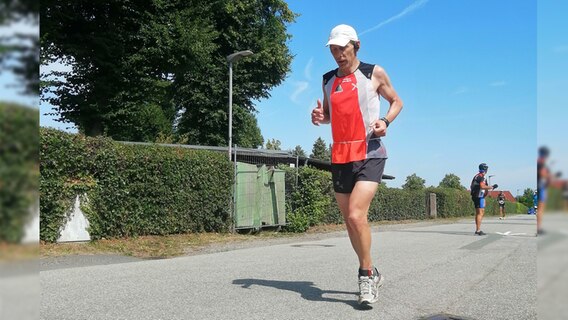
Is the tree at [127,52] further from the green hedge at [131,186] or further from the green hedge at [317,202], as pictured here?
the green hedge at [317,202]

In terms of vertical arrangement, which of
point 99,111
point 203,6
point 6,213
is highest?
point 203,6

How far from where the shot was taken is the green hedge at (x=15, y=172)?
35.6 inches

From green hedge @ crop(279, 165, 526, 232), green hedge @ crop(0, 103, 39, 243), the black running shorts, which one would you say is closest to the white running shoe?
the black running shorts

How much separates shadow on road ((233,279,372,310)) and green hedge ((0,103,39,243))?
3.44m

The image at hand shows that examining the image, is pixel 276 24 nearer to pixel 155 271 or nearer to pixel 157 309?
pixel 155 271

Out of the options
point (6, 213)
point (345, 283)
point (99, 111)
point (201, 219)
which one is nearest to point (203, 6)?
point (99, 111)

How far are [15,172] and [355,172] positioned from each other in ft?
11.2

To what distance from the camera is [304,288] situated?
497 cm

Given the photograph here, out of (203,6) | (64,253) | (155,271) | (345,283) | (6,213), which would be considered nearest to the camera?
(6,213)

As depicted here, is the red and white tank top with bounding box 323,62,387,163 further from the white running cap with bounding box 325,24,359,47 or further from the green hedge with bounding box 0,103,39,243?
the green hedge with bounding box 0,103,39,243

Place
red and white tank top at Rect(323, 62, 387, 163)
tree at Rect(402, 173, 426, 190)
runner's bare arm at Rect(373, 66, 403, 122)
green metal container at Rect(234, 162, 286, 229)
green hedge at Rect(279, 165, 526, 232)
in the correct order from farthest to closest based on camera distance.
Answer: tree at Rect(402, 173, 426, 190) < green hedge at Rect(279, 165, 526, 232) < green metal container at Rect(234, 162, 286, 229) < runner's bare arm at Rect(373, 66, 403, 122) < red and white tank top at Rect(323, 62, 387, 163)

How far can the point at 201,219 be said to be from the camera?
40.9ft

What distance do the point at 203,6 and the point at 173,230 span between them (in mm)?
13999

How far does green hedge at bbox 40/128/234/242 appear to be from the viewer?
9195 mm
